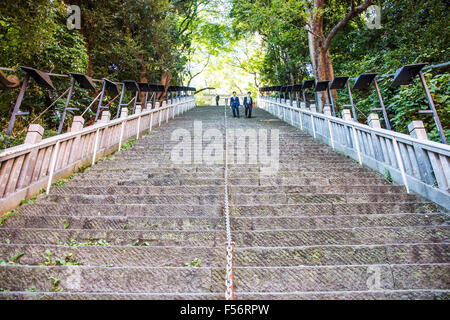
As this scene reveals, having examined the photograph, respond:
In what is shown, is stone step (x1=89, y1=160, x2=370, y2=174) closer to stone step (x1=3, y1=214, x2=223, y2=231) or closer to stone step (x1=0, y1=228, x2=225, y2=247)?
stone step (x1=3, y1=214, x2=223, y2=231)

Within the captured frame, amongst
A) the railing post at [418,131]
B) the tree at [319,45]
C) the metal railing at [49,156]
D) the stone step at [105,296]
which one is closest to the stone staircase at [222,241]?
the stone step at [105,296]

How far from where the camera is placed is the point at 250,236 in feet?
10.3

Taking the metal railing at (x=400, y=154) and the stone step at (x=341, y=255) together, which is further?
the metal railing at (x=400, y=154)

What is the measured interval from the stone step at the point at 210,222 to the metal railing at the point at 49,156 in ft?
2.41

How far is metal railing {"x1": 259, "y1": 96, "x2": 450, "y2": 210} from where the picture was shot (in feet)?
12.9

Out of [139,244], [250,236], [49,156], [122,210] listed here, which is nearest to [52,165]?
[49,156]

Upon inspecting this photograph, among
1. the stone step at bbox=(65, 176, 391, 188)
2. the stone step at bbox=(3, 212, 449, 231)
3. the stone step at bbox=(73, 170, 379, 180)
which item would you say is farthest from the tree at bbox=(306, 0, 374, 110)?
the stone step at bbox=(3, 212, 449, 231)

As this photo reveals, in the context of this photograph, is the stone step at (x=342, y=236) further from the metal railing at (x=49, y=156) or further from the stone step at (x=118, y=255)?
the metal railing at (x=49, y=156)

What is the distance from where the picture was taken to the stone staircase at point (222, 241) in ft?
8.12

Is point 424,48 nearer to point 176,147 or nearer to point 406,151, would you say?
point 406,151

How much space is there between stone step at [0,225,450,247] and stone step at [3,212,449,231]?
189mm

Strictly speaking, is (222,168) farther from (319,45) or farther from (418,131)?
(319,45)

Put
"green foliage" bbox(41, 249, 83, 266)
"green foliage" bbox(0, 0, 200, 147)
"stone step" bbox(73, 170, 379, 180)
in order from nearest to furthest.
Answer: "green foliage" bbox(41, 249, 83, 266), "stone step" bbox(73, 170, 379, 180), "green foliage" bbox(0, 0, 200, 147)

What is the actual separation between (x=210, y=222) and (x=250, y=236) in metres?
0.60
